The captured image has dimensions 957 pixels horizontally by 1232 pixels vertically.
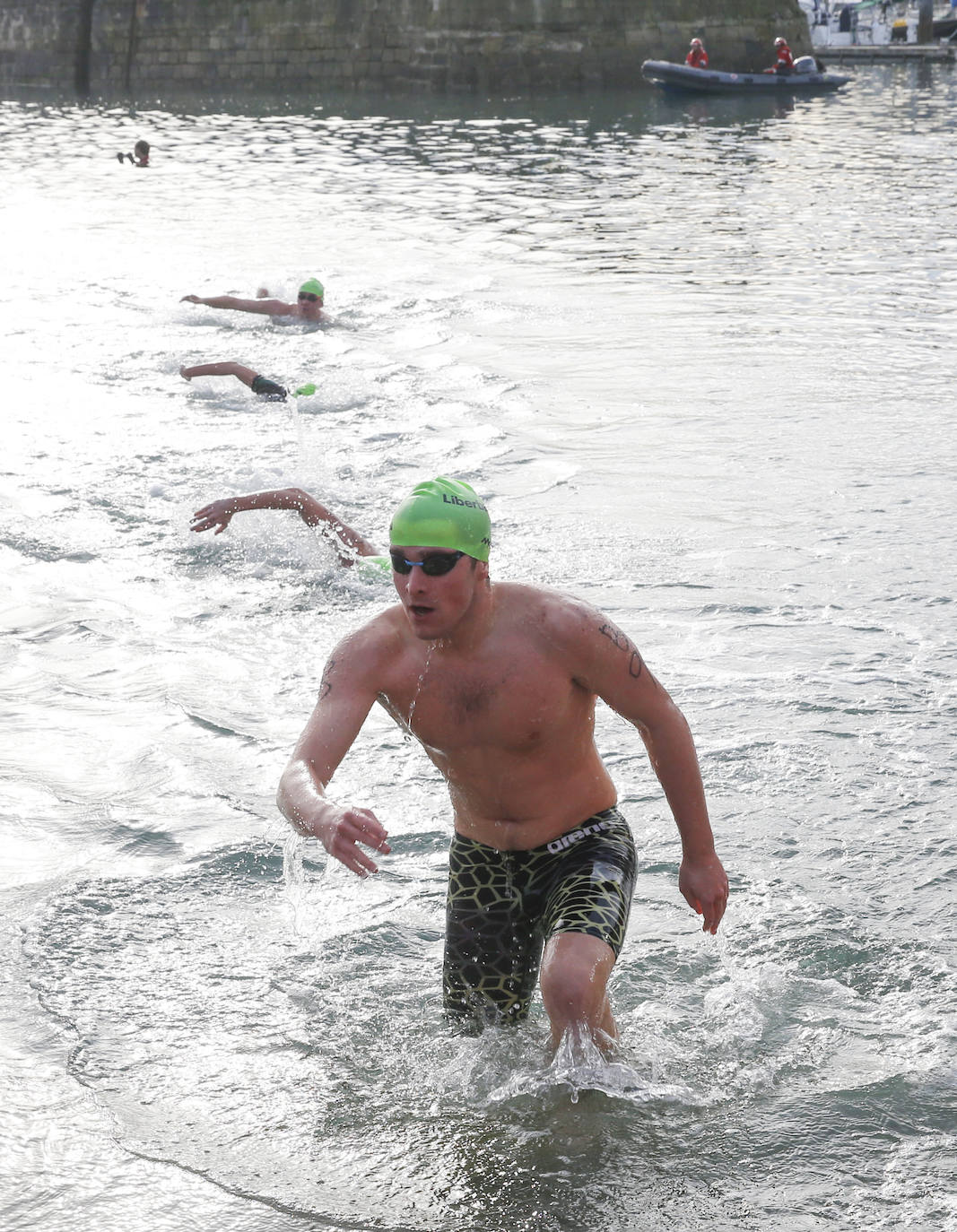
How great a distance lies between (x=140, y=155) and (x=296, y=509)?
23.6m

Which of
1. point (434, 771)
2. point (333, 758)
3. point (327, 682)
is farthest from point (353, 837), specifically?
point (434, 771)

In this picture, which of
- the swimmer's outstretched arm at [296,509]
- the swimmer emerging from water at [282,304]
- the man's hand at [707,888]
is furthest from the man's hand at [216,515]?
the swimmer emerging from water at [282,304]

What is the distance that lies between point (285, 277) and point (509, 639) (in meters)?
15.9

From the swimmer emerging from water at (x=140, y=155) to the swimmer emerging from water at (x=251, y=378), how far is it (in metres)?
18.0

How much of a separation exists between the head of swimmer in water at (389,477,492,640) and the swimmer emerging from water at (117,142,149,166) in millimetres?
27044

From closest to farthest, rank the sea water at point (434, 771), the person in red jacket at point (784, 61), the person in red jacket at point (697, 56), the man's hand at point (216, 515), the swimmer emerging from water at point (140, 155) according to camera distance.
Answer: the sea water at point (434, 771) < the man's hand at point (216, 515) < the swimmer emerging from water at point (140, 155) < the person in red jacket at point (784, 61) < the person in red jacket at point (697, 56)

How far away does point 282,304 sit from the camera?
52.0 ft

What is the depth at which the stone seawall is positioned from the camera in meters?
43.0

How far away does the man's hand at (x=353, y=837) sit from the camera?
347 cm

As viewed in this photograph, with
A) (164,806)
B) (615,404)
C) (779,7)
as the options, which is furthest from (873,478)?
(779,7)

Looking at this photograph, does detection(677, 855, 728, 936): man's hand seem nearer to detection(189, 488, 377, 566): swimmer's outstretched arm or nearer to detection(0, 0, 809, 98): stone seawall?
detection(189, 488, 377, 566): swimmer's outstretched arm

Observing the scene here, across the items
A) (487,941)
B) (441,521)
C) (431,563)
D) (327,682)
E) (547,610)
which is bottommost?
(487,941)

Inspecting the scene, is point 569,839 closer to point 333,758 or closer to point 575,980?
point 575,980

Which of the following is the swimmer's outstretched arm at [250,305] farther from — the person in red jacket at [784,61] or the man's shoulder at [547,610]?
the person in red jacket at [784,61]
